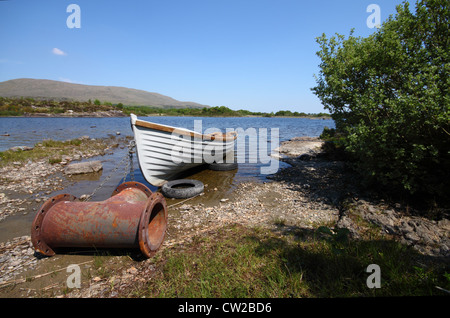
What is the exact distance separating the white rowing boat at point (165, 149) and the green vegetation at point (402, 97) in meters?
6.07

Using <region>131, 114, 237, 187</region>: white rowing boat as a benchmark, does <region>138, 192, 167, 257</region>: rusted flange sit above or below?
below

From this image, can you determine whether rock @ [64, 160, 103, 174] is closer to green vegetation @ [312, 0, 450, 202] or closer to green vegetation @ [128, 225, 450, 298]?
green vegetation @ [128, 225, 450, 298]

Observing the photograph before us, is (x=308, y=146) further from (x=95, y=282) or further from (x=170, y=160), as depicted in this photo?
(x=95, y=282)

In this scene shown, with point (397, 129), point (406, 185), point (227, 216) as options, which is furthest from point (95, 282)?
point (397, 129)

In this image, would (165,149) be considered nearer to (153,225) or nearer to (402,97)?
(153,225)

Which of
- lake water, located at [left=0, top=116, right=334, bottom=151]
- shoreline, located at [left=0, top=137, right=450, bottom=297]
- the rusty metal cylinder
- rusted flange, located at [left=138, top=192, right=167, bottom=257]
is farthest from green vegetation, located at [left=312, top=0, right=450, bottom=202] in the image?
lake water, located at [left=0, top=116, right=334, bottom=151]

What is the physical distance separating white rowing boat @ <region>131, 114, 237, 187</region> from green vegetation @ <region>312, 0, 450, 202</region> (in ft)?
19.9

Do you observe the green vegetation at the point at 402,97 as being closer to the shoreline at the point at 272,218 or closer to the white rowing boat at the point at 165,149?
the shoreline at the point at 272,218

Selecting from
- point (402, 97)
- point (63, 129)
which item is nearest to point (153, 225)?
point (402, 97)

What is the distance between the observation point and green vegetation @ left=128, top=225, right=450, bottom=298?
292 centimetres

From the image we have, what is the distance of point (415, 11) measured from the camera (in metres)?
6.23

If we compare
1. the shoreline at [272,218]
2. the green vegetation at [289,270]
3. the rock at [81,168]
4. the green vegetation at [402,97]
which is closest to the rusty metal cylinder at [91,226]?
the shoreline at [272,218]

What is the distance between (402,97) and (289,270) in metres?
5.09

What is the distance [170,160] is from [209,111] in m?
113
